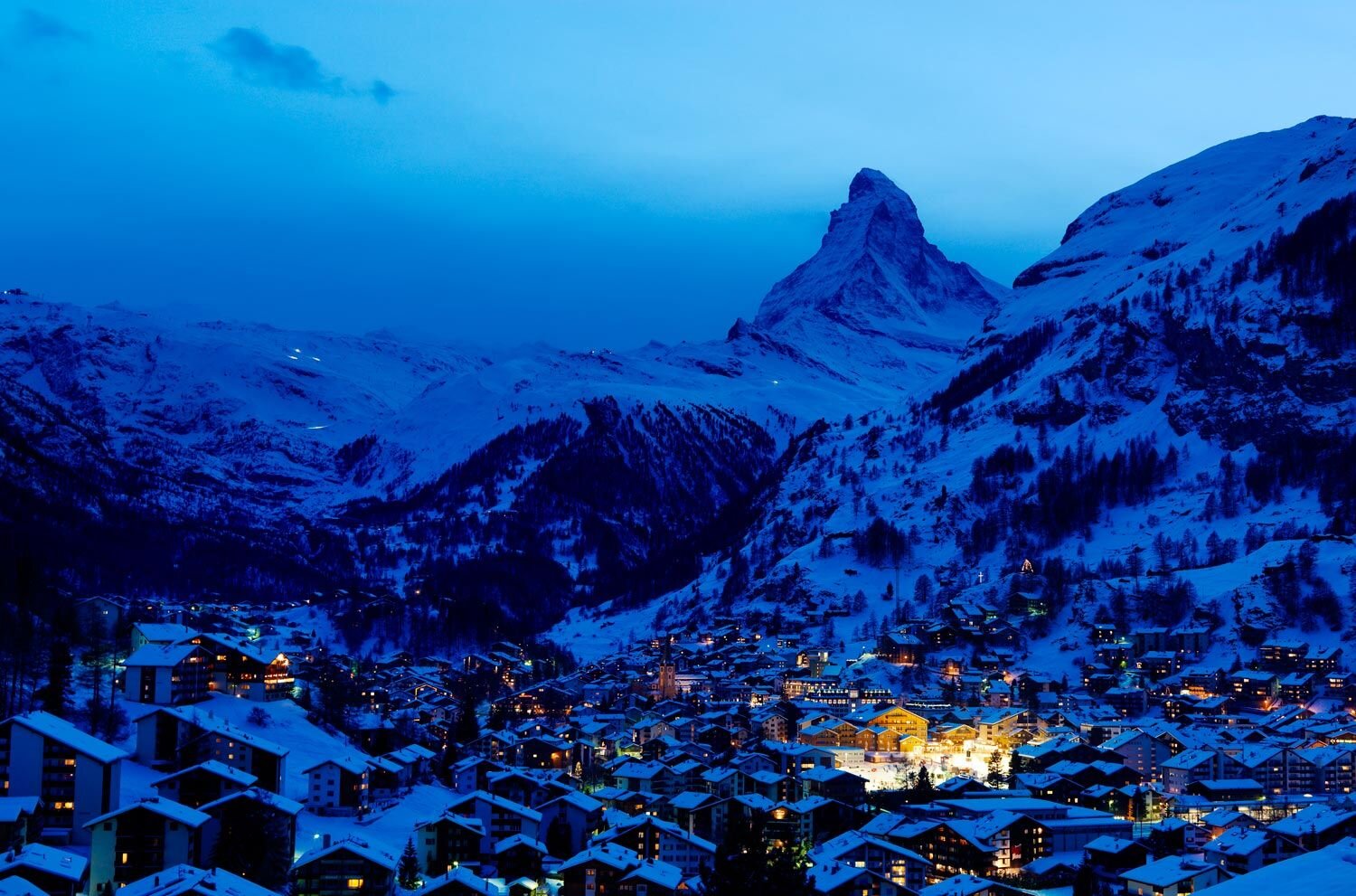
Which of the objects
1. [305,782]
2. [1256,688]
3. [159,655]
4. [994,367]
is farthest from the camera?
[994,367]

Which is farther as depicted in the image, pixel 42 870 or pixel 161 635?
pixel 161 635

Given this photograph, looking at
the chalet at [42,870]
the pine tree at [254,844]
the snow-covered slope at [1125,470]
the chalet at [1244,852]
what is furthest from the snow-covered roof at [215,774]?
the snow-covered slope at [1125,470]

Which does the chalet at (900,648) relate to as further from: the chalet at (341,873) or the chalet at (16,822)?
the chalet at (16,822)

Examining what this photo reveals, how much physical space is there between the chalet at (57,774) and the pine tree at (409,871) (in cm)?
774

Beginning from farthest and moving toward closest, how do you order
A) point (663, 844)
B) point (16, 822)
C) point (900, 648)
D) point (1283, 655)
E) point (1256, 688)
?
1. point (900, 648)
2. point (1283, 655)
3. point (1256, 688)
4. point (663, 844)
5. point (16, 822)

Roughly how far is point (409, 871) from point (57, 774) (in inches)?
375

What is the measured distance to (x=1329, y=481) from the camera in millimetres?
111312

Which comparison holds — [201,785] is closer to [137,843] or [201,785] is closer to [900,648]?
[137,843]

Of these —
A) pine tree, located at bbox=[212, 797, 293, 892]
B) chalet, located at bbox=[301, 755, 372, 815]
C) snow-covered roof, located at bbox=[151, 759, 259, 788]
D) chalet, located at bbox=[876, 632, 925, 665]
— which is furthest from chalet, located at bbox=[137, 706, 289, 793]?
chalet, located at bbox=[876, 632, 925, 665]

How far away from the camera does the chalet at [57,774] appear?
43.1 metres

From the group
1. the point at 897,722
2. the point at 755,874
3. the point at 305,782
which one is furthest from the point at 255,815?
the point at 897,722

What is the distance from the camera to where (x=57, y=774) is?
43.3 meters

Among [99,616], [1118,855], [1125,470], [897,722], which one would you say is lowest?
[1118,855]

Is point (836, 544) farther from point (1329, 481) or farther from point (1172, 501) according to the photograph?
point (1329, 481)
